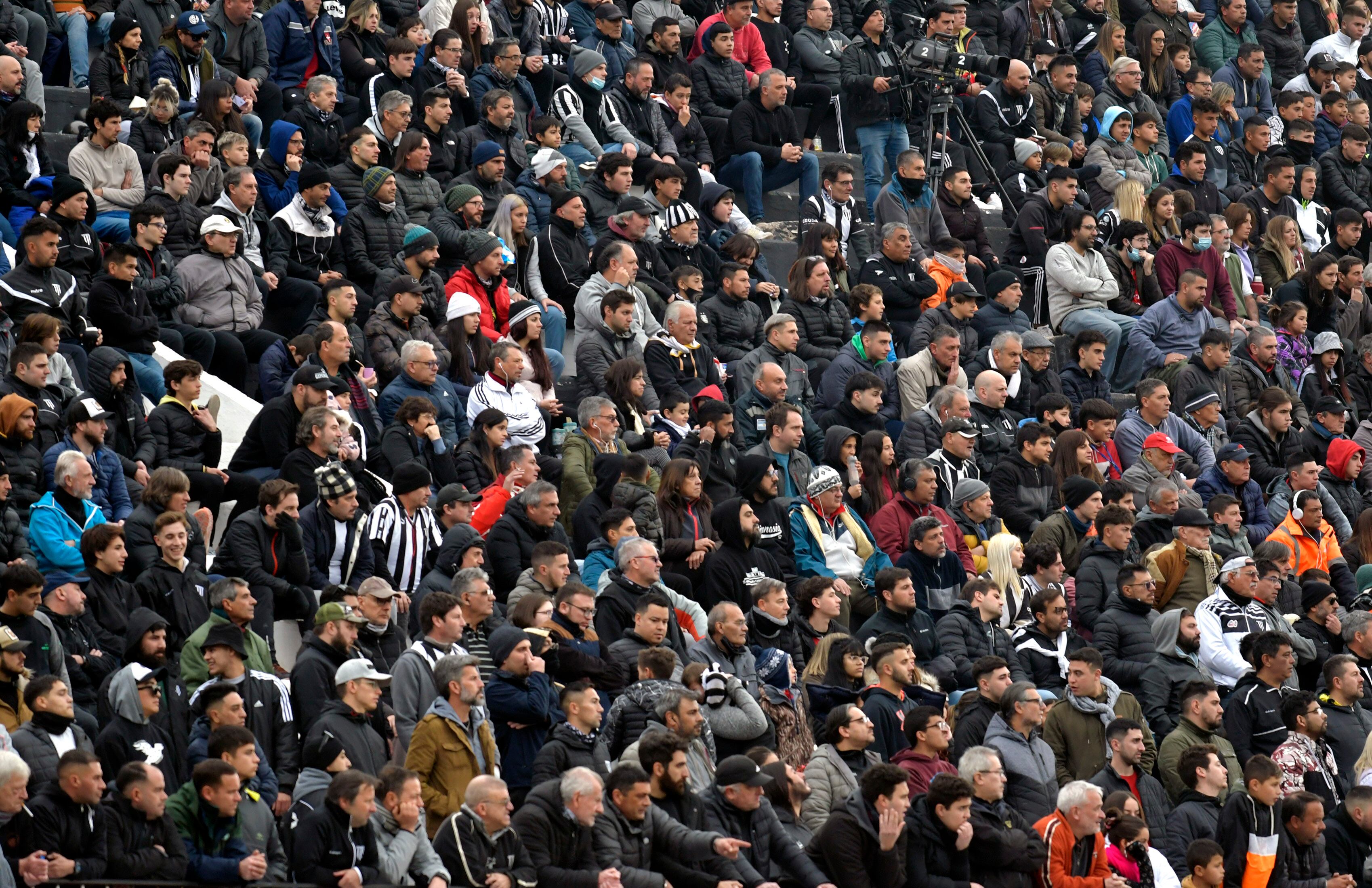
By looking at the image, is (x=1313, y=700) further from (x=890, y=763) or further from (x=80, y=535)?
(x=80, y=535)

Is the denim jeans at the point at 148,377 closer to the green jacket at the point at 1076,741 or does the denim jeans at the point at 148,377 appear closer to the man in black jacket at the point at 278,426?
the man in black jacket at the point at 278,426

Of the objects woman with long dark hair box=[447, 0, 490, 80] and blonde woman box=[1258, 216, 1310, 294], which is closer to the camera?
woman with long dark hair box=[447, 0, 490, 80]

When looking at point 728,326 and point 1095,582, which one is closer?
point 1095,582

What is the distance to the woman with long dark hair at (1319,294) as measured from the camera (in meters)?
18.2

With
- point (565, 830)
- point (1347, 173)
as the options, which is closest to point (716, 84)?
point (1347, 173)

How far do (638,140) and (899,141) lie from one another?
2.67 meters

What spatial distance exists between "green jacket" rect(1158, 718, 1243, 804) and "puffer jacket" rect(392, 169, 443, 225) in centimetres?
606

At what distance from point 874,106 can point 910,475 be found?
5.86m

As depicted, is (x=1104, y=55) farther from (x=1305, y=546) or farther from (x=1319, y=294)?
(x=1305, y=546)

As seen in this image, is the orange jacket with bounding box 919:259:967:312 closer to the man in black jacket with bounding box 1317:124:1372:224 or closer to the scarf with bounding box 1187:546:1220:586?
the scarf with bounding box 1187:546:1220:586

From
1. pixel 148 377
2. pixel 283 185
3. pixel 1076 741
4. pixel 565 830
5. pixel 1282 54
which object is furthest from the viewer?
pixel 1282 54

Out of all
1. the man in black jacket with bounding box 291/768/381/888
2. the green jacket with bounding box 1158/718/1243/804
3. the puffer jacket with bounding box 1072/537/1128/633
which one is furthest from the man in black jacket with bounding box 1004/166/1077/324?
the man in black jacket with bounding box 291/768/381/888

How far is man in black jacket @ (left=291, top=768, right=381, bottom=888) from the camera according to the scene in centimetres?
931

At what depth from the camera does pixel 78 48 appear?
52.2 ft
